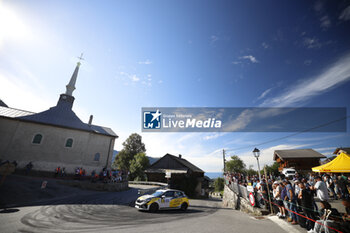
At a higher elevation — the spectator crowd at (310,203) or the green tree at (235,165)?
the green tree at (235,165)

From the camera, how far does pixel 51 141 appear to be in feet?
70.1

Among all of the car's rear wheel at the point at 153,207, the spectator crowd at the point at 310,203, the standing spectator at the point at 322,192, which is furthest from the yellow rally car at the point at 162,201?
the standing spectator at the point at 322,192

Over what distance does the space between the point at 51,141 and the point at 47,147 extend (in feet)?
3.14

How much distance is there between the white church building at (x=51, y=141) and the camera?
1914 cm

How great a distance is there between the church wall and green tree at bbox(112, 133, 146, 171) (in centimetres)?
1988

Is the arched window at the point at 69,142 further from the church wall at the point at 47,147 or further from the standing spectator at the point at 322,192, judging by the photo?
the standing spectator at the point at 322,192

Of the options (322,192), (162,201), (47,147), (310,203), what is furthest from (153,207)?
(47,147)

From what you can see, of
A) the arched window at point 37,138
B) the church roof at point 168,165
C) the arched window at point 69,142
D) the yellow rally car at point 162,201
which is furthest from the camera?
the church roof at point 168,165

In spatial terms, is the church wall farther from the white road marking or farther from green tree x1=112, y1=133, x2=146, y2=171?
the white road marking

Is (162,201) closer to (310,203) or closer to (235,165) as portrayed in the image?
(310,203)

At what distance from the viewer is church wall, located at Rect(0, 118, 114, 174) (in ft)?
62.2

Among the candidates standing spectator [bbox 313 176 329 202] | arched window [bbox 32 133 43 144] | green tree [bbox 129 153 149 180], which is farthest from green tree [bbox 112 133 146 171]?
standing spectator [bbox 313 176 329 202]

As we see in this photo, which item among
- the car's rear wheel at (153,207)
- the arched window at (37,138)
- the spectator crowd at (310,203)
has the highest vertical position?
the arched window at (37,138)

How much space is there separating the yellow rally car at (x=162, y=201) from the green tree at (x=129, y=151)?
1462 inches
